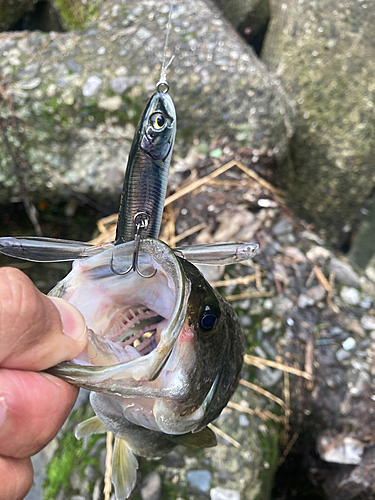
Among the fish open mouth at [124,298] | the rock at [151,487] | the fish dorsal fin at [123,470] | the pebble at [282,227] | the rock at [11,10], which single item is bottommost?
the rock at [151,487]

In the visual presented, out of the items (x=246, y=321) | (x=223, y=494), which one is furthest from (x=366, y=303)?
(x=223, y=494)

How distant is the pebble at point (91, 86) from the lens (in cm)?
207

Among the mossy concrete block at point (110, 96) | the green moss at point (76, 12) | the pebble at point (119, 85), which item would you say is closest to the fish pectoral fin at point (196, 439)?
the mossy concrete block at point (110, 96)

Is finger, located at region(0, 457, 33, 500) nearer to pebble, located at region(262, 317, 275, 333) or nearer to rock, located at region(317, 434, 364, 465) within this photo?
pebble, located at region(262, 317, 275, 333)

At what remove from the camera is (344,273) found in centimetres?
194

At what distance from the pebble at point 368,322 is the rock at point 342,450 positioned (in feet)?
1.79

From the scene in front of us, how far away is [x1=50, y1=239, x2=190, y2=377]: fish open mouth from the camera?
672 mm

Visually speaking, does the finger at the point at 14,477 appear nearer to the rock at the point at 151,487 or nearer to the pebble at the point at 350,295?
the rock at the point at 151,487

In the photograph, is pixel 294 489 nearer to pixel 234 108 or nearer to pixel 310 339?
pixel 310 339

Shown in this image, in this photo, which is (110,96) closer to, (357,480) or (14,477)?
(14,477)

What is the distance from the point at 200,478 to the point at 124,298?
104cm

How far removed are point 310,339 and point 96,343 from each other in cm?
134

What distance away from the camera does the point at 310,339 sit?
1.80 meters

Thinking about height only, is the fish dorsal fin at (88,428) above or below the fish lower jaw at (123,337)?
below
